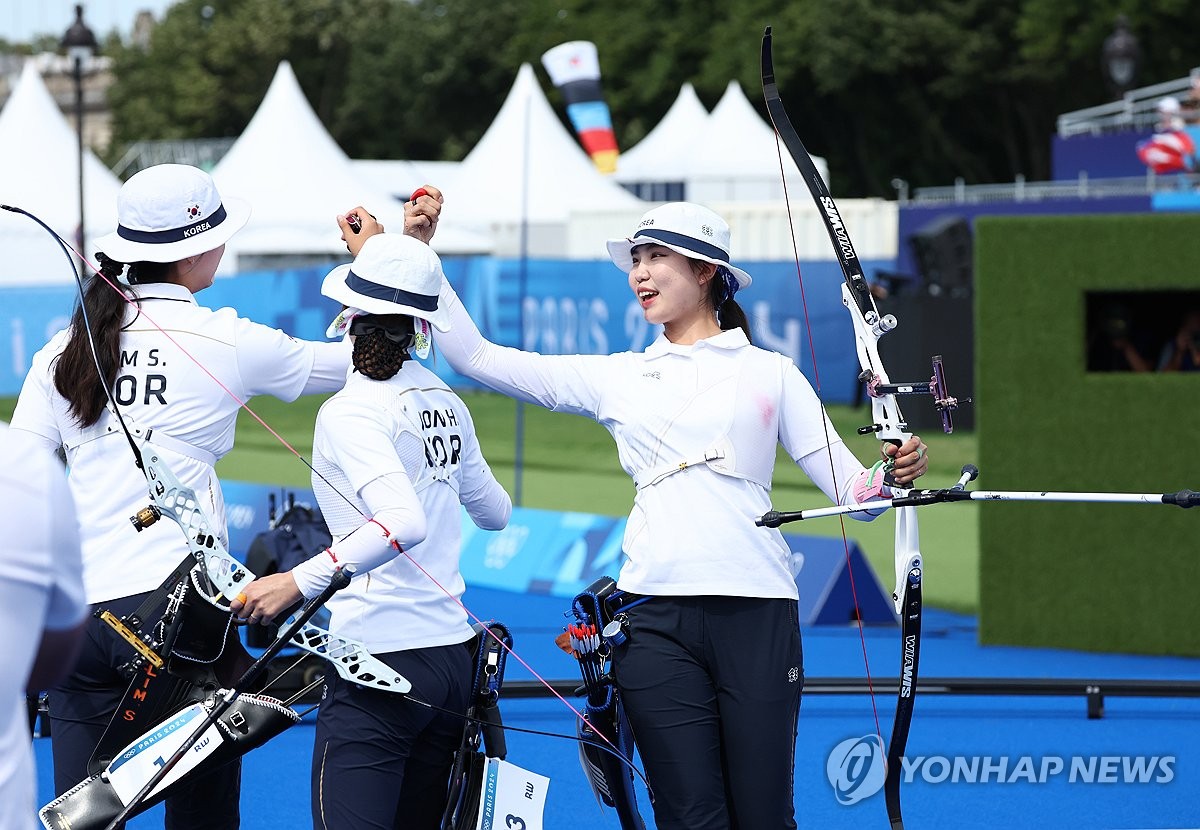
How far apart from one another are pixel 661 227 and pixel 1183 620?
16.1ft

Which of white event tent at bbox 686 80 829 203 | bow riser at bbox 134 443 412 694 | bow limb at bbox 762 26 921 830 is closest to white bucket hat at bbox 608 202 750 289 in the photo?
bow limb at bbox 762 26 921 830

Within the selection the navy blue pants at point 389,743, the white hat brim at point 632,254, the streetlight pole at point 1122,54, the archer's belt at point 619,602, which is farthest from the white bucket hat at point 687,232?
the streetlight pole at point 1122,54

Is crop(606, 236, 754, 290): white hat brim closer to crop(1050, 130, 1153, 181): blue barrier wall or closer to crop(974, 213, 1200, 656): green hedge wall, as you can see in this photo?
crop(974, 213, 1200, 656): green hedge wall

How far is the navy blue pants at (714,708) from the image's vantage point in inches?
137

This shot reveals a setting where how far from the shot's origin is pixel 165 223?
367 cm

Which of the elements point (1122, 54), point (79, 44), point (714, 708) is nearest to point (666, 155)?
point (1122, 54)

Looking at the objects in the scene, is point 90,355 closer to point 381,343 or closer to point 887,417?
point 381,343

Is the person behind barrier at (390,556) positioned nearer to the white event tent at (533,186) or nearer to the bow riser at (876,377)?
the bow riser at (876,377)

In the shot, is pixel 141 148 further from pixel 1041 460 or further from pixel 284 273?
pixel 1041 460

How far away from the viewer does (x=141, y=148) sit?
56.9 meters

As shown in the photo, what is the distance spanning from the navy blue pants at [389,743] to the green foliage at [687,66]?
40.6m

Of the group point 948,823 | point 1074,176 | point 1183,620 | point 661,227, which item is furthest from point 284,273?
point 1074,176

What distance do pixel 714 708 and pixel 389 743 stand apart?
2.25ft

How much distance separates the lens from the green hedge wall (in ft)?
25.1
